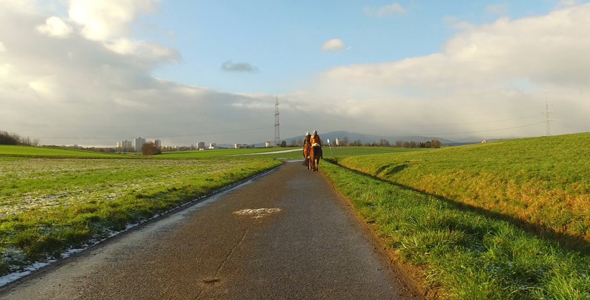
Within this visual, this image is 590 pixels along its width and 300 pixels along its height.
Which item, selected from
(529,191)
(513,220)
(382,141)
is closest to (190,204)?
(513,220)

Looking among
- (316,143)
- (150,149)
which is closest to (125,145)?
(150,149)

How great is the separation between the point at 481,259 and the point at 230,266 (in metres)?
3.47

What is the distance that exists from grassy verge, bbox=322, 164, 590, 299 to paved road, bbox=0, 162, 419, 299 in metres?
0.48

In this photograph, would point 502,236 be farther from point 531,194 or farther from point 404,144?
point 404,144

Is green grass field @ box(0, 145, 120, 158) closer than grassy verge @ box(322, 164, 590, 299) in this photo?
No

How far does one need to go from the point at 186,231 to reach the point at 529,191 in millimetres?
13192

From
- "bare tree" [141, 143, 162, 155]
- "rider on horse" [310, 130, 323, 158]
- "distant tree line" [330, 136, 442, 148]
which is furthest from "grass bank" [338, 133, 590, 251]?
"bare tree" [141, 143, 162, 155]

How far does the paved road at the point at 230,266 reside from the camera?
13.9ft

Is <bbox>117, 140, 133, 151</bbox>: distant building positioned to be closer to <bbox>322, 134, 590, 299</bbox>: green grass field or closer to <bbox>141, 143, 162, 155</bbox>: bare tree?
<bbox>141, 143, 162, 155</bbox>: bare tree

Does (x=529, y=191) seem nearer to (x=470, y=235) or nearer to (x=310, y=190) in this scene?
(x=310, y=190)

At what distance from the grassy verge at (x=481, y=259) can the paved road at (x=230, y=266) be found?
48 cm

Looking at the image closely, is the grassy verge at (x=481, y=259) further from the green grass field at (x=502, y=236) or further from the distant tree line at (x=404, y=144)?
the distant tree line at (x=404, y=144)

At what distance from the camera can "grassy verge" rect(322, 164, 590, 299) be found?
12.3 feet

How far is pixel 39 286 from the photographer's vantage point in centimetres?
460
